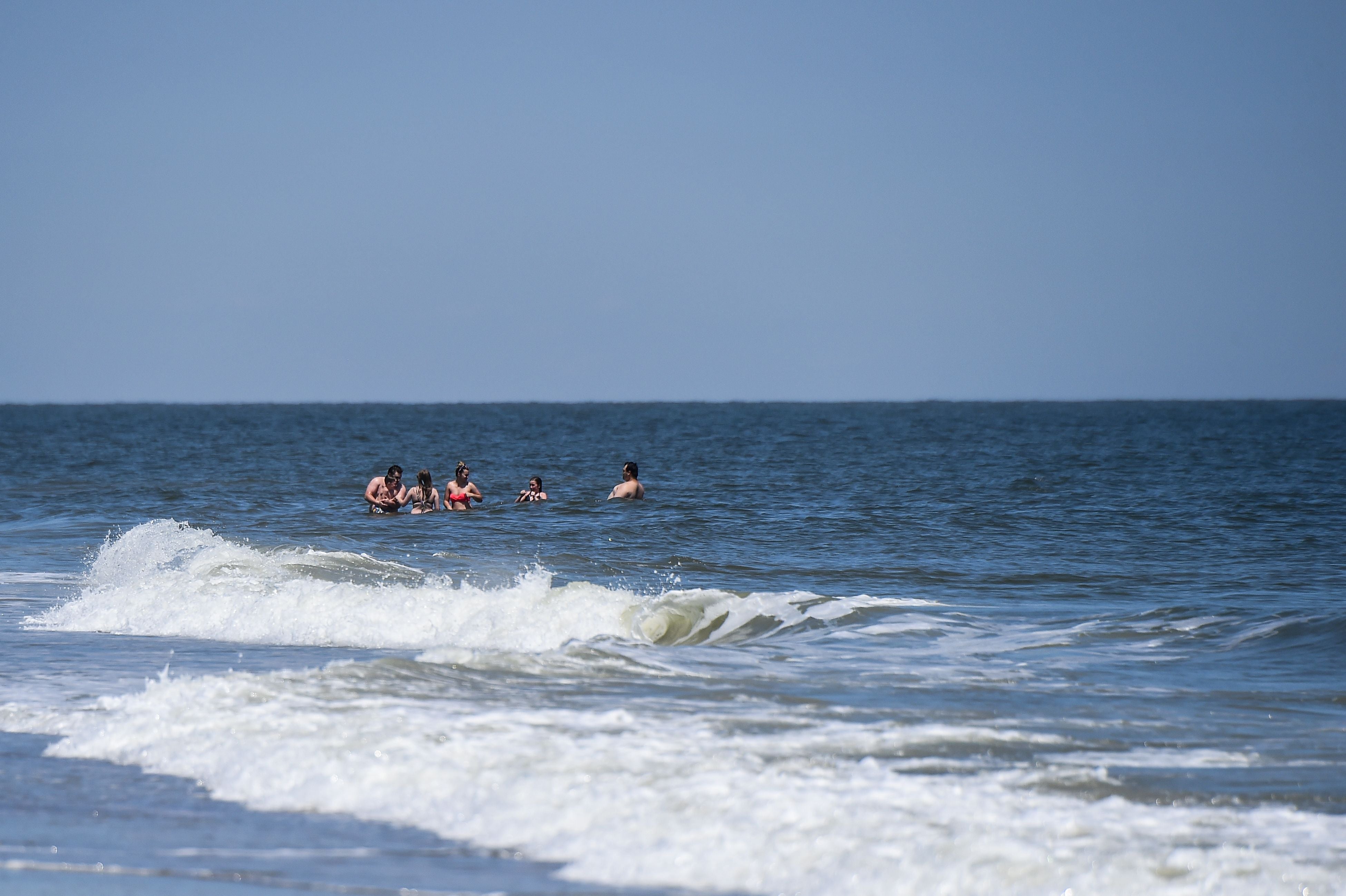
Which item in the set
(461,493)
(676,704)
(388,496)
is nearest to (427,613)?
(676,704)

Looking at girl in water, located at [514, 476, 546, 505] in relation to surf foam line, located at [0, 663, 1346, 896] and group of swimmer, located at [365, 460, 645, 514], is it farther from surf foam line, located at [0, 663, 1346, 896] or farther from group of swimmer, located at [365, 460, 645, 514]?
surf foam line, located at [0, 663, 1346, 896]

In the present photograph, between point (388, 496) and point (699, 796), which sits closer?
point (699, 796)

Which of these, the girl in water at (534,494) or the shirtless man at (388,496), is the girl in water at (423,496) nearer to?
the shirtless man at (388,496)

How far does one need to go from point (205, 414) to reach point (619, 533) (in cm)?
12638

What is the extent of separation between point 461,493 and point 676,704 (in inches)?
683

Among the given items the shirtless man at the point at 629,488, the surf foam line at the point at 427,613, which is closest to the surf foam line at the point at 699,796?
the surf foam line at the point at 427,613

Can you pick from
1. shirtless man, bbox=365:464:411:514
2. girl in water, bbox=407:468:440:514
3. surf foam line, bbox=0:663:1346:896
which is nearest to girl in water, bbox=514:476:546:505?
girl in water, bbox=407:468:440:514

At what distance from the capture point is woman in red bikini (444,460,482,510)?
2458cm

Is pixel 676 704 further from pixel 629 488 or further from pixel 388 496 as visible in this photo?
pixel 629 488

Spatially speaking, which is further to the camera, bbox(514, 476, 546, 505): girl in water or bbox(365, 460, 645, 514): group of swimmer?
bbox(514, 476, 546, 505): girl in water

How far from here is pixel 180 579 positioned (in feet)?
45.9

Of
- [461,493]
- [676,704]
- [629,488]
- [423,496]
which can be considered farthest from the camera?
[629,488]

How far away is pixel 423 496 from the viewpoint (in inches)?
949


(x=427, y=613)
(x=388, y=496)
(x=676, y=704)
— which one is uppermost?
(x=388, y=496)
